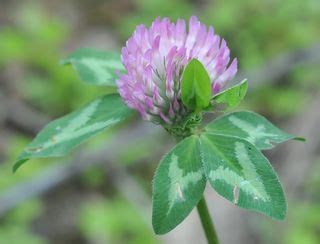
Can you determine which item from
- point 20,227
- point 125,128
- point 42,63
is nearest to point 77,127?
point 20,227

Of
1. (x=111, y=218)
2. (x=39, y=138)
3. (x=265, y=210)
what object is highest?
(x=39, y=138)

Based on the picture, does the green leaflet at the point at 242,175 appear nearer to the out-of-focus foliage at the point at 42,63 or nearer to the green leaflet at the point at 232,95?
the green leaflet at the point at 232,95

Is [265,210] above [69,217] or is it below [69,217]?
above

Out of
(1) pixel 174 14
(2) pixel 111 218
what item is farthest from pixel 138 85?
(1) pixel 174 14

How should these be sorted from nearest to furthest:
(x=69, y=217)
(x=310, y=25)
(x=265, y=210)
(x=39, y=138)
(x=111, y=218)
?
(x=265, y=210) < (x=39, y=138) < (x=111, y=218) < (x=69, y=217) < (x=310, y=25)

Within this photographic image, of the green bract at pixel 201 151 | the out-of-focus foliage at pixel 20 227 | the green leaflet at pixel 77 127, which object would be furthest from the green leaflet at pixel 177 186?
the out-of-focus foliage at pixel 20 227

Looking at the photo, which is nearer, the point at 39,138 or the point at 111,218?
the point at 39,138

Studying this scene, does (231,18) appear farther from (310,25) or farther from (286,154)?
(286,154)

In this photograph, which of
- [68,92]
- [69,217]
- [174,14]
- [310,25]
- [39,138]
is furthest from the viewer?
[174,14]
